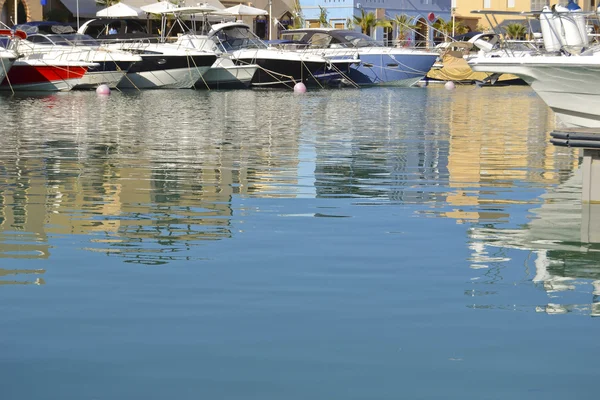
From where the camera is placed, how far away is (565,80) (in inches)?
664

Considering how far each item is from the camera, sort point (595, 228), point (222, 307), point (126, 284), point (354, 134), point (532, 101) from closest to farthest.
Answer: point (222, 307)
point (126, 284)
point (595, 228)
point (354, 134)
point (532, 101)

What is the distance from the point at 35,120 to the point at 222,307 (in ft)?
62.5

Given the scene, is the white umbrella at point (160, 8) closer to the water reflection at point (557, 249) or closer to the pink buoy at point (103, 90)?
the pink buoy at point (103, 90)

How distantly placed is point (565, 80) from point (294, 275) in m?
9.65

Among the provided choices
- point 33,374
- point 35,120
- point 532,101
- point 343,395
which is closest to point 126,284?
point 33,374

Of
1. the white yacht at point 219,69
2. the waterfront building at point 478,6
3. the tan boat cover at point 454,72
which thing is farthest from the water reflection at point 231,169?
the waterfront building at point 478,6

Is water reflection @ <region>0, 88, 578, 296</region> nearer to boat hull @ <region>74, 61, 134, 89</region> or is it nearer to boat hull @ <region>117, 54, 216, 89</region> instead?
boat hull @ <region>74, 61, 134, 89</region>

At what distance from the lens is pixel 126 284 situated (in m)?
8.05

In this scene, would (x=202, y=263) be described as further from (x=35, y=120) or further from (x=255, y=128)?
(x=35, y=120)

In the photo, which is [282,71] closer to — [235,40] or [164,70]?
[235,40]

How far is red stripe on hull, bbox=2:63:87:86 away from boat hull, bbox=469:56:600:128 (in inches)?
928

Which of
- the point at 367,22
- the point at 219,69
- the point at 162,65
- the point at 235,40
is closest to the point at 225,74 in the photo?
the point at 219,69

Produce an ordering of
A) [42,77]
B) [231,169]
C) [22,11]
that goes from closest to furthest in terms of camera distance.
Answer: [231,169] < [42,77] < [22,11]

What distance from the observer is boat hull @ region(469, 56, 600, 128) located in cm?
1650
